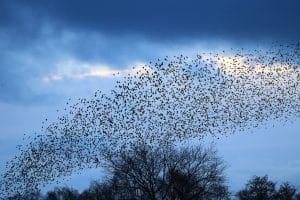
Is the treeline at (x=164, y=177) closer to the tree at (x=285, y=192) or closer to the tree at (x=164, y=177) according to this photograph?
the tree at (x=164, y=177)

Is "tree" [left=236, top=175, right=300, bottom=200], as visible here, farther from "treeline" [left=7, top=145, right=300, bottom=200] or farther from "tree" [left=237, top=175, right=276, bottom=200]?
"treeline" [left=7, top=145, right=300, bottom=200]

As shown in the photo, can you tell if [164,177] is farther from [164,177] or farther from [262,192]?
[262,192]

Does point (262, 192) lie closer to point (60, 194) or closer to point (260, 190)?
point (260, 190)

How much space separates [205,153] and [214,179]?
147 inches

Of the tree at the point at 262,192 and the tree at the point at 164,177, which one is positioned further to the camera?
the tree at the point at 262,192

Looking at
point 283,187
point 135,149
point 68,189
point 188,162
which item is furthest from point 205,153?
point 68,189

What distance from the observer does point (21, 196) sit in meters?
109

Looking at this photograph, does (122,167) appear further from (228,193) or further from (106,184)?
(228,193)

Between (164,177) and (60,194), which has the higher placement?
(60,194)

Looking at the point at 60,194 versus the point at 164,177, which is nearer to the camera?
the point at 164,177

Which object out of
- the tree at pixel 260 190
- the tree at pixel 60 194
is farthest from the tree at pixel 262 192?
the tree at pixel 60 194

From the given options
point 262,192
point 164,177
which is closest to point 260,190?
point 262,192

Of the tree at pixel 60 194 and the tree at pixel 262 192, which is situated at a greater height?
the tree at pixel 60 194

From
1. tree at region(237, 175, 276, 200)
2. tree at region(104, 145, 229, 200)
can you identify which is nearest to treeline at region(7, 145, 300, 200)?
tree at region(104, 145, 229, 200)
